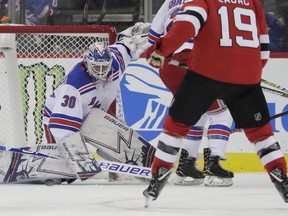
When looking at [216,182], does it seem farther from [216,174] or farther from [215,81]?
[215,81]

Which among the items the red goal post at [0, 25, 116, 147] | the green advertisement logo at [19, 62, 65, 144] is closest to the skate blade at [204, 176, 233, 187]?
the red goal post at [0, 25, 116, 147]

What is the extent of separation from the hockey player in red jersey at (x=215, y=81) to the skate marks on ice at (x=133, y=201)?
0.51ft

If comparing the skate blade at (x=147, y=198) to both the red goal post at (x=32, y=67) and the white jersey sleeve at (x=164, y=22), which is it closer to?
the white jersey sleeve at (x=164, y=22)

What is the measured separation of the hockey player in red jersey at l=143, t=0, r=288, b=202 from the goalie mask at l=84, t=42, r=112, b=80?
115cm

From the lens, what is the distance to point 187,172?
4.71 metres

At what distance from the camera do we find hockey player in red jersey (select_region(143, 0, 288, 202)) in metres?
3.42

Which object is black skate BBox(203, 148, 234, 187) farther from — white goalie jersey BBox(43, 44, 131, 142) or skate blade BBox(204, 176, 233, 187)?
white goalie jersey BBox(43, 44, 131, 142)

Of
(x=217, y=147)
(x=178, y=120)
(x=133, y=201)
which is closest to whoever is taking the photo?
(x=178, y=120)

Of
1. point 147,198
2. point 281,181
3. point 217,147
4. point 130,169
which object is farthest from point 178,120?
point 217,147

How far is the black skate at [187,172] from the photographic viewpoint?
471 cm

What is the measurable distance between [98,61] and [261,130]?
1.35 m

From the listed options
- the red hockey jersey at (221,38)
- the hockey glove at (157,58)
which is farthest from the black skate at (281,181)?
the hockey glove at (157,58)

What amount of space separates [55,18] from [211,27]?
284 cm

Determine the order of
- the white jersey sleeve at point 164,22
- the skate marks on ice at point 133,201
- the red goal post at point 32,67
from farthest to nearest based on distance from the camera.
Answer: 1. the red goal post at point 32,67
2. the white jersey sleeve at point 164,22
3. the skate marks on ice at point 133,201
